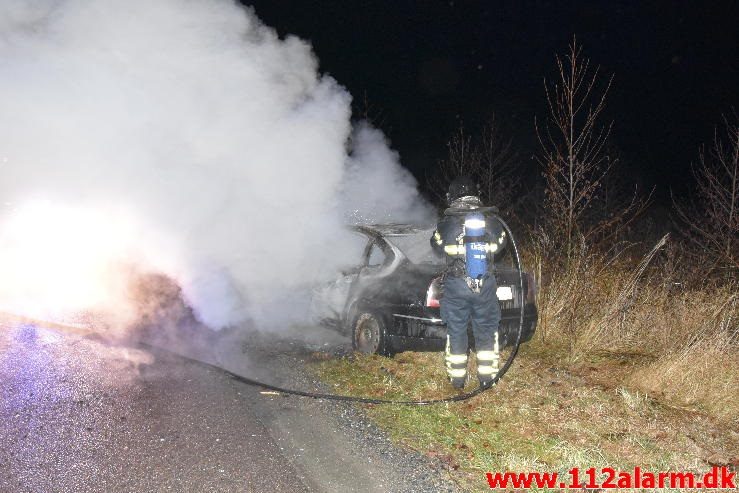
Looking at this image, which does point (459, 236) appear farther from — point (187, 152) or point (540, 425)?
point (187, 152)

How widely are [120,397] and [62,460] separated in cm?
105

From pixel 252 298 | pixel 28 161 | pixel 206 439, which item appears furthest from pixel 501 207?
pixel 206 439

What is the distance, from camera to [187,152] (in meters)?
7.01

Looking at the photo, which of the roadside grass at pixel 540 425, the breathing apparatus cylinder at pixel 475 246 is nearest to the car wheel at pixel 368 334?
the roadside grass at pixel 540 425

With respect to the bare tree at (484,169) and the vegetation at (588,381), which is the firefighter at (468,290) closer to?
the vegetation at (588,381)

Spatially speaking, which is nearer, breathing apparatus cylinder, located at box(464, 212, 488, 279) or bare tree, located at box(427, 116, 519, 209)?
breathing apparatus cylinder, located at box(464, 212, 488, 279)

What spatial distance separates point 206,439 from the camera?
3760mm

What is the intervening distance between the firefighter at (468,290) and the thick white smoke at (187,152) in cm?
252

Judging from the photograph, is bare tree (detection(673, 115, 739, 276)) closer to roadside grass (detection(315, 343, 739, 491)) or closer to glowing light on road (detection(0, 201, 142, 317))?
roadside grass (detection(315, 343, 739, 491))

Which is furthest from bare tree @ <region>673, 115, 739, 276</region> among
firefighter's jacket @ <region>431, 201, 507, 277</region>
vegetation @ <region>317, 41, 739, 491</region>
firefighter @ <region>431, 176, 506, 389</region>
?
firefighter @ <region>431, 176, 506, 389</region>

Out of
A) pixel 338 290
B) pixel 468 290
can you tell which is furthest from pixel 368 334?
pixel 468 290

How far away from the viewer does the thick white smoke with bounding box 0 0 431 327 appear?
21.4 ft

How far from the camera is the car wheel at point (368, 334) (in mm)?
5754

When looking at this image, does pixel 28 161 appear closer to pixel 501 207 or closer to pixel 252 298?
pixel 252 298
